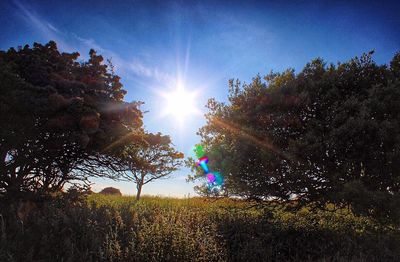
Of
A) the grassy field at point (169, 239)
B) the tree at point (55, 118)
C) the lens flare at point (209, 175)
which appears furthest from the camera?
the lens flare at point (209, 175)

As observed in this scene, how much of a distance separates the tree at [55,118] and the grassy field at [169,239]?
5.85 feet

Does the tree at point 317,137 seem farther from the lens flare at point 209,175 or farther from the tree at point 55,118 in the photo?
the tree at point 55,118

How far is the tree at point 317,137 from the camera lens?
1088 cm

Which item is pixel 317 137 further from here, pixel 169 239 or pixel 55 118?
pixel 55 118

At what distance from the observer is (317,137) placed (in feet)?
37.9

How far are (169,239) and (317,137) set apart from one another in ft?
22.2

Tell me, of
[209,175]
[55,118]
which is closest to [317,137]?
[209,175]

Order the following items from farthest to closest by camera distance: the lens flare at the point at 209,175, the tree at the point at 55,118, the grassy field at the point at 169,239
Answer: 1. the lens flare at the point at 209,175
2. the tree at the point at 55,118
3. the grassy field at the point at 169,239

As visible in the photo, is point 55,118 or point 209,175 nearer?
point 55,118

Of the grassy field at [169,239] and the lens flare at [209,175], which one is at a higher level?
the lens flare at [209,175]

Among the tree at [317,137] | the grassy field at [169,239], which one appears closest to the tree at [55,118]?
the grassy field at [169,239]

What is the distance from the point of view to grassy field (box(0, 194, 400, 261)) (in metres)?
7.23

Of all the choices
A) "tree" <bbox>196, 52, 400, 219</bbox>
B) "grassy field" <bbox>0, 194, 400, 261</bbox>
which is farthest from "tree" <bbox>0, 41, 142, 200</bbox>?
"tree" <bbox>196, 52, 400, 219</bbox>

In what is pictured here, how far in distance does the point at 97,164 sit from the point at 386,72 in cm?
1279
